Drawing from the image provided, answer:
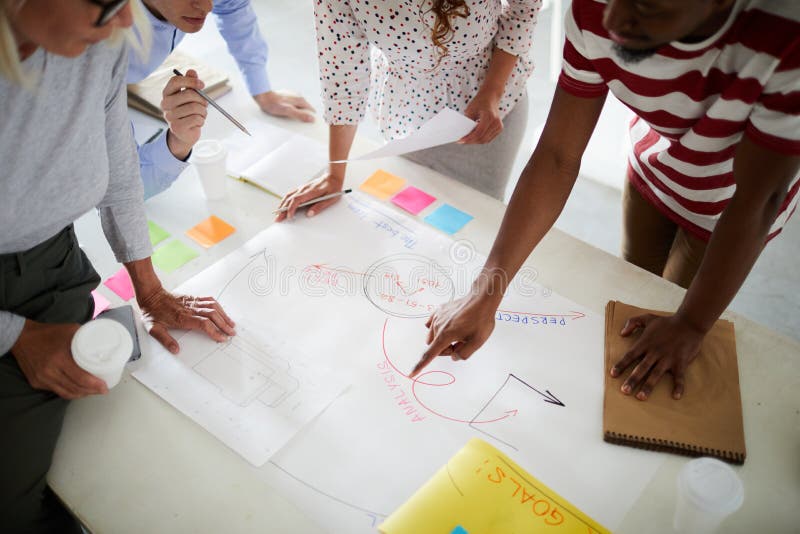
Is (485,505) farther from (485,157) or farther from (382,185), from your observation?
(485,157)

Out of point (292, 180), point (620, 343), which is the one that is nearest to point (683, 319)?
point (620, 343)

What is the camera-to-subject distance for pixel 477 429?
34.5 inches

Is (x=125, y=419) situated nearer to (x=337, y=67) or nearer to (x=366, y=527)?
(x=366, y=527)

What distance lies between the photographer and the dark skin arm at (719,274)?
788mm

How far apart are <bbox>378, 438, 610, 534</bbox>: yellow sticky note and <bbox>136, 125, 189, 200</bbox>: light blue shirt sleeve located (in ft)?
2.51

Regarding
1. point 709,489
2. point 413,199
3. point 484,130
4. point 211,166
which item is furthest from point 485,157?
point 709,489

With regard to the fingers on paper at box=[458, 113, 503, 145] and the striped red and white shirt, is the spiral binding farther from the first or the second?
the fingers on paper at box=[458, 113, 503, 145]

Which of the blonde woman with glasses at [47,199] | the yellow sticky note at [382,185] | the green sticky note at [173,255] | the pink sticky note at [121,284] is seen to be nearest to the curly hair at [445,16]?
the yellow sticky note at [382,185]

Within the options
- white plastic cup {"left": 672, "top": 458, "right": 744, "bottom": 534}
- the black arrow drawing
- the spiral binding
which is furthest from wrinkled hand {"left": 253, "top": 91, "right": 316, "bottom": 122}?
white plastic cup {"left": 672, "top": 458, "right": 744, "bottom": 534}

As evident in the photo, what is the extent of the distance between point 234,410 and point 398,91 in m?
0.84

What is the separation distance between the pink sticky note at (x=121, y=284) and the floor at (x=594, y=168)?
1581 mm

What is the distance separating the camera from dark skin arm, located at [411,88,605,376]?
0.95m

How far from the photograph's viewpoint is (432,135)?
1.18m

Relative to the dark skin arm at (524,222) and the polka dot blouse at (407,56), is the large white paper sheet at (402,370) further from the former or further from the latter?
the polka dot blouse at (407,56)
